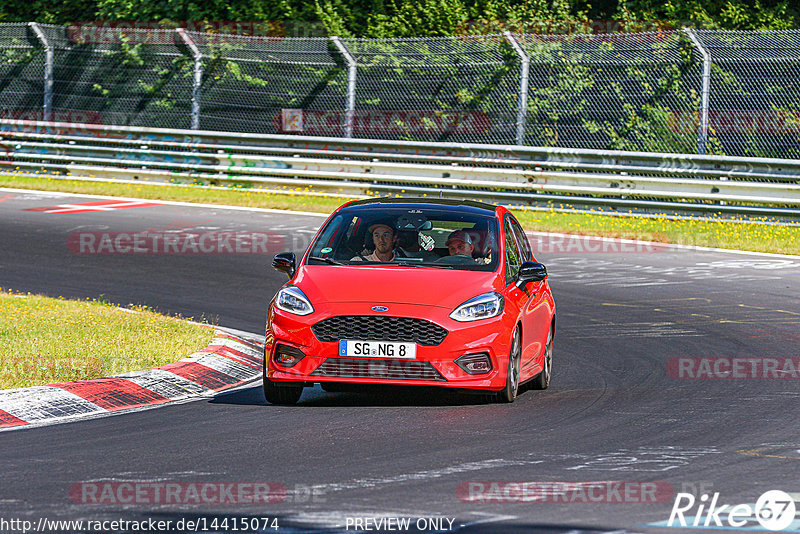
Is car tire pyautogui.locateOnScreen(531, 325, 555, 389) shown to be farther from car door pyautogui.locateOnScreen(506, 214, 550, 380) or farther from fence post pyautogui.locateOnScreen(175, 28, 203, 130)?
fence post pyautogui.locateOnScreen(175, 28, 203, 130)

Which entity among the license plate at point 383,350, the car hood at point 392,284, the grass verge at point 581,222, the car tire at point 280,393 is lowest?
the grass verge at point 581,222

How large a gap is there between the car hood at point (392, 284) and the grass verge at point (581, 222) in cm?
1064

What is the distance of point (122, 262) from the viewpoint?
17.2 metres

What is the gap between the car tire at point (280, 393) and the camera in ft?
29.8

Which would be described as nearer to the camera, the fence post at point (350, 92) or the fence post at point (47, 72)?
the fence post at point (350, 92)

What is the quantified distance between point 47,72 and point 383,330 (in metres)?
21.0

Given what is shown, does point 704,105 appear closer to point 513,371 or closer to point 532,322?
point 532,322

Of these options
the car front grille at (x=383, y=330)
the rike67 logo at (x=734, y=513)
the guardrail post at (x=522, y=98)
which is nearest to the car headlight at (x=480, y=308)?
the car front grille at (x=383, y=330)

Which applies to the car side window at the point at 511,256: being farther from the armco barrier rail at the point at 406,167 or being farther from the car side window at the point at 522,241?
the armco barrier rail at the point at 406,167

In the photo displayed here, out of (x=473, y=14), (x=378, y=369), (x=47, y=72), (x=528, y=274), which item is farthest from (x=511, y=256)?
(x=473, y=14)

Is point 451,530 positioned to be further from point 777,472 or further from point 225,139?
point 225,139

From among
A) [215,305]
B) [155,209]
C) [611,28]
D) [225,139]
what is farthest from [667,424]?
[611,28]

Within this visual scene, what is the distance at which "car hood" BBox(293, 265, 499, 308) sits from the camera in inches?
353

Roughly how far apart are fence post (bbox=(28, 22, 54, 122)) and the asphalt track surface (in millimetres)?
14898
